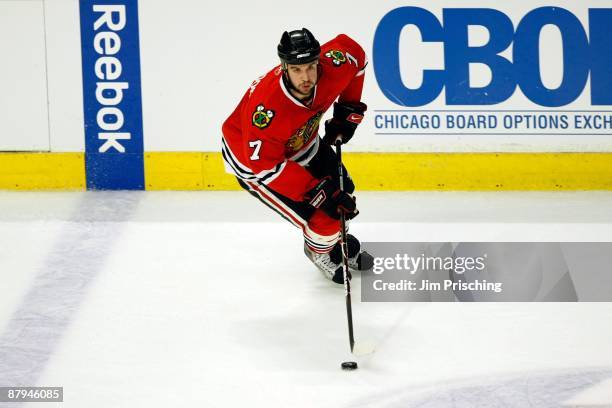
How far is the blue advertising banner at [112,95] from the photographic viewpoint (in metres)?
5.49

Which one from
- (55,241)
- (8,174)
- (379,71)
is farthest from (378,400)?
(8,174)

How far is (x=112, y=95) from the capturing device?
556 cm

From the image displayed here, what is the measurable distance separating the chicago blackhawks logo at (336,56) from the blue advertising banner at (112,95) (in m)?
1.79

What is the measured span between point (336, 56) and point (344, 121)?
0.95ft

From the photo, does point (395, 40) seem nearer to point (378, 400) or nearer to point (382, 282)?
point (382, 282)

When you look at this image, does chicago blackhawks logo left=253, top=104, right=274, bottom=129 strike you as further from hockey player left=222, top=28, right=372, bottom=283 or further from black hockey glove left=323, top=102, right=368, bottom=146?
black hockey glove left=323, top=102, right=368, bottom=146

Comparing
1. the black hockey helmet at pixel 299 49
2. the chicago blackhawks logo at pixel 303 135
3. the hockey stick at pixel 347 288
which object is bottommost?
the hockey stick at pixel 347 288

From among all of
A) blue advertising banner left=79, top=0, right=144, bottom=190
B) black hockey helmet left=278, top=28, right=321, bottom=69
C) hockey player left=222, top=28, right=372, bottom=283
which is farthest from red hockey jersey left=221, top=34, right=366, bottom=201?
blue advertising banner left=79, top=0, right=144, bottom=190

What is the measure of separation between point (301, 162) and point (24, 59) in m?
2.07
